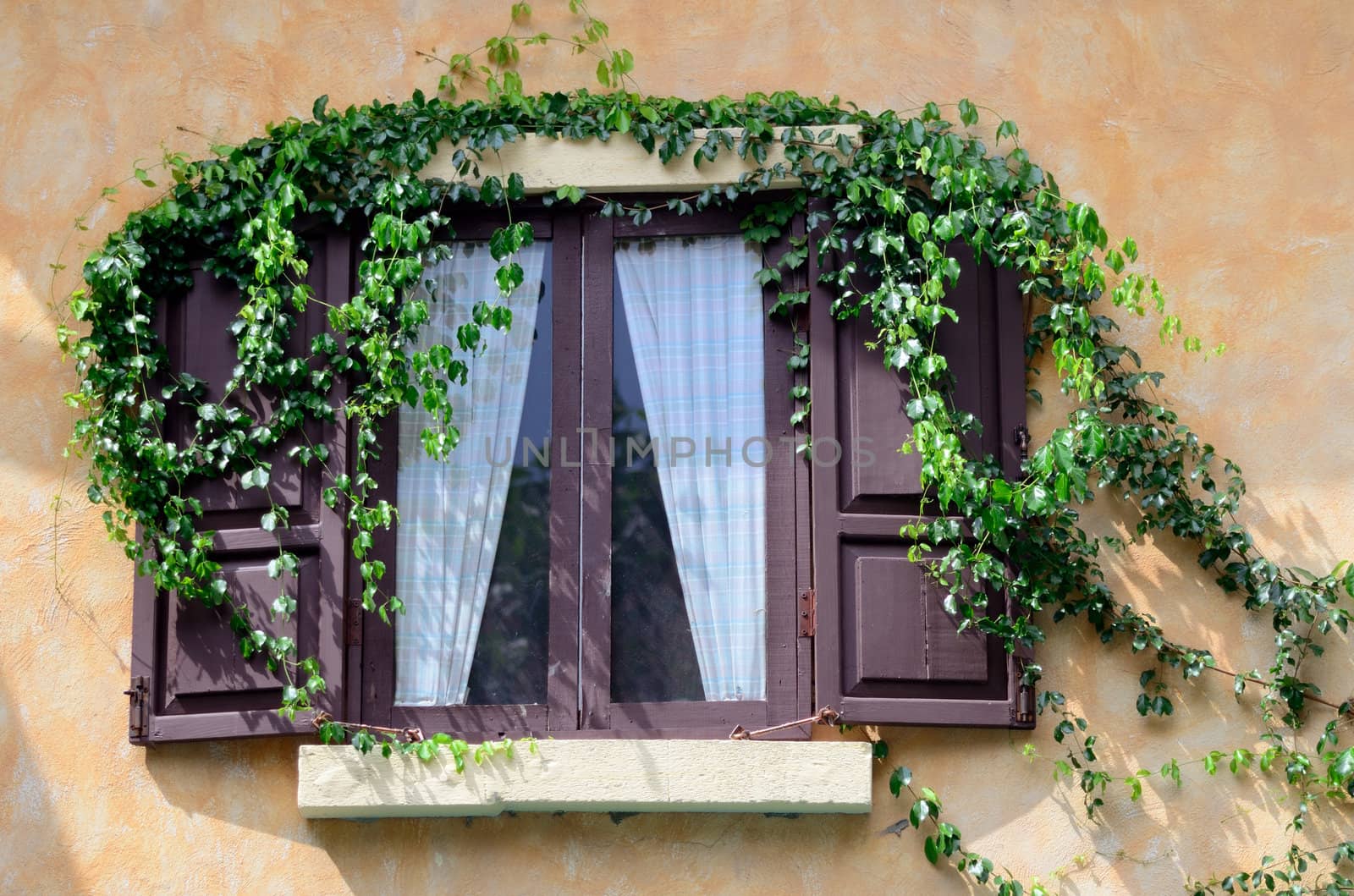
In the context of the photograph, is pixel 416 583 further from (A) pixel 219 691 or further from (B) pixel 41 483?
(B) pixel 41 483

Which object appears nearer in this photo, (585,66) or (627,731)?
(627,731)

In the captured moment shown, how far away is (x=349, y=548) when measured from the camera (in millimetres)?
5145

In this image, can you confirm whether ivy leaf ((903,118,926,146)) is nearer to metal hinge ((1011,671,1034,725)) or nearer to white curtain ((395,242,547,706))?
white curtain ((395,242,547,706))

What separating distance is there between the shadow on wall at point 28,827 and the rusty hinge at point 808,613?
223 cm

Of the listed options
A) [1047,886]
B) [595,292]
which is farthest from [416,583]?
[1047,886]

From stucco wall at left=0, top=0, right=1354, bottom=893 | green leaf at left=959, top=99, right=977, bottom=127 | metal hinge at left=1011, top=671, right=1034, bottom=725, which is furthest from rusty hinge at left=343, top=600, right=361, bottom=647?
green leaf at left=959, top=99, right=977, bottom=127

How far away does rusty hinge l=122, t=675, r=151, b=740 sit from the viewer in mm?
5082

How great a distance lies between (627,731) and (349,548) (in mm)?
981

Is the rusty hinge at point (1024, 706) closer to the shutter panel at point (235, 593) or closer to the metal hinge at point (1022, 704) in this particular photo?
the metal hinge at point (1022, 704)

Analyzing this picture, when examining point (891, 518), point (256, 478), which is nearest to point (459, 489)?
point (256, 478)

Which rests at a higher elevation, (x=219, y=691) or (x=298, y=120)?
(x=298, y=120)

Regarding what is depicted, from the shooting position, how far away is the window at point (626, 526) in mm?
5023

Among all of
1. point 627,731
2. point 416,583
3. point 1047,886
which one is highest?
point 416,583

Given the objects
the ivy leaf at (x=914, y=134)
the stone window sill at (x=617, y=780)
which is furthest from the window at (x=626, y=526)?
the ivy leaf at (x=914, y=134)
